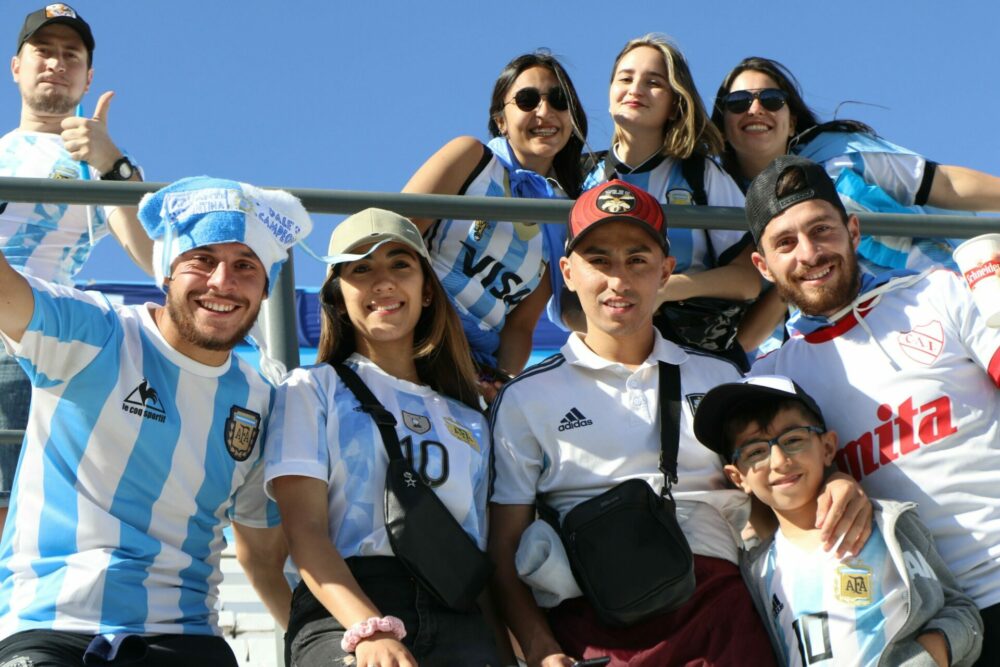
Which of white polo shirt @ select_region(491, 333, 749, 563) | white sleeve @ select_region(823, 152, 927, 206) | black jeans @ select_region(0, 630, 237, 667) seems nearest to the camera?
black jeans @ select_region(0, 630, 237, 667)

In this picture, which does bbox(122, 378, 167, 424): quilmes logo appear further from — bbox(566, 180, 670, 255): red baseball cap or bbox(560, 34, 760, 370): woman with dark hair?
bbox(560, 34, 760, 370): woman with dark hair

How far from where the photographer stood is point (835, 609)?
2.88m

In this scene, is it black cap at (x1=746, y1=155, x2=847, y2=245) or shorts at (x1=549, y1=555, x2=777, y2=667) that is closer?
shorts at (x1=549, y1=555, x2=777, y2=667)

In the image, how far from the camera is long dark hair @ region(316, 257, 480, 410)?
3.40 meters

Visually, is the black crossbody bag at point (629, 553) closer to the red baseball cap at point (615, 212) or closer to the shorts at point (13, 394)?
the red baseball cap at point (615, 212)

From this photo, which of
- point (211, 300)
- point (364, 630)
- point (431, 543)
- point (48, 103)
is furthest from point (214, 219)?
A: point (48, 103)

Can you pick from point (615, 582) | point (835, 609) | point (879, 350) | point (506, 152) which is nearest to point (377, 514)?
point (615, 582)

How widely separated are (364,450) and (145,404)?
49cm

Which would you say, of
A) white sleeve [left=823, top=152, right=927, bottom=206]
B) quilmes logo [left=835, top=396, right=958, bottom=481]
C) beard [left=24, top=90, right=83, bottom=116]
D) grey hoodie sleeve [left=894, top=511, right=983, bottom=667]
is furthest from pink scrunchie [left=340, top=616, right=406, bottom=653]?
beard [left=24, top=90, right=83, bottom=116]

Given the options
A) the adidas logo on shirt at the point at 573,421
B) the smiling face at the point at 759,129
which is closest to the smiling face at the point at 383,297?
the adidas logo on shirt at the point at 573,421

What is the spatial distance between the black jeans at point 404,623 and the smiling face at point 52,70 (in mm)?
2071

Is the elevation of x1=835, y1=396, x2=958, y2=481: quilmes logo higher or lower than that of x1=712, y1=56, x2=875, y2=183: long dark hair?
lower

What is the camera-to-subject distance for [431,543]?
294cm

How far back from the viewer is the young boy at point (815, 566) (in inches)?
112
